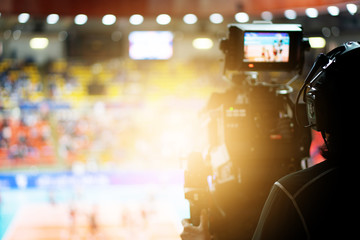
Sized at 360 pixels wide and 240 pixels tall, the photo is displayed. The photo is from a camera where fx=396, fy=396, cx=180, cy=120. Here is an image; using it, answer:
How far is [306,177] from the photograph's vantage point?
804mm

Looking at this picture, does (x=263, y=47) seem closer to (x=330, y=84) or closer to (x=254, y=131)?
(x=254, y=131)

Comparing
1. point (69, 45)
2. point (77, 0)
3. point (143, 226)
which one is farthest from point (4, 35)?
point (77, 0)

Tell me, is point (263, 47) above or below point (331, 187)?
above

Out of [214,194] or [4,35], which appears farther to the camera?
[4,35]

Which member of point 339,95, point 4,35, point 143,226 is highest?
point 4,35

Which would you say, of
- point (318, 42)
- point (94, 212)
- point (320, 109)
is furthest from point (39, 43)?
point (320, 109)

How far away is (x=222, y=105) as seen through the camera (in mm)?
1846

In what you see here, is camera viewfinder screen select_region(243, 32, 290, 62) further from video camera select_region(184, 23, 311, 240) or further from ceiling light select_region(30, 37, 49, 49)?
ceiling light select_region(30, 37, 49, 49)

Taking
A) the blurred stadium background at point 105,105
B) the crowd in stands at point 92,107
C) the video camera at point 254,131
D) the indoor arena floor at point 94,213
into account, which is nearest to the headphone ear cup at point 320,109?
the video camera at point 254,131

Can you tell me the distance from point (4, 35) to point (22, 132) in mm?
4045

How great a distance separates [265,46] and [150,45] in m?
9.54

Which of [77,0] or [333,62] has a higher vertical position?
[77,0]

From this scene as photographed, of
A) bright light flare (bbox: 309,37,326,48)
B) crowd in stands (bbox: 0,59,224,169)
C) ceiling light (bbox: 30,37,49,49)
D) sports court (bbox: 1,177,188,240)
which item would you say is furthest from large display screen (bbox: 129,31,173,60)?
bright light flare (bbox: 309,37,326,48)

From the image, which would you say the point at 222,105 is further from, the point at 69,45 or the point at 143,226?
the point at 69,45
